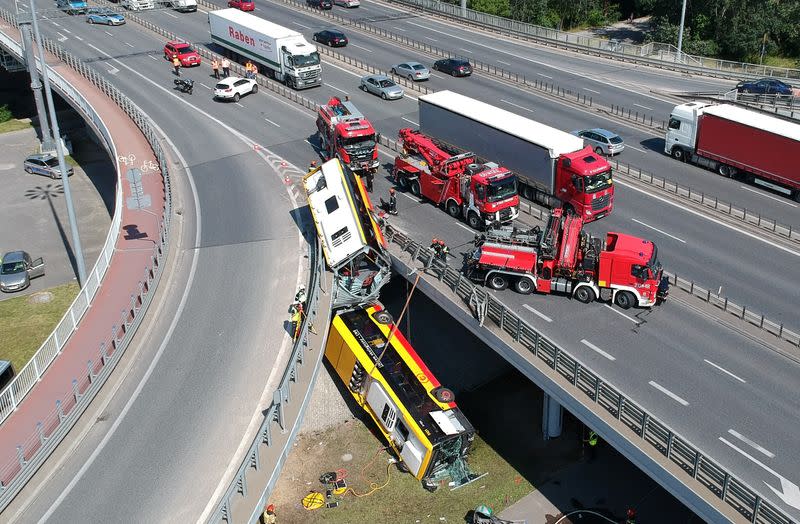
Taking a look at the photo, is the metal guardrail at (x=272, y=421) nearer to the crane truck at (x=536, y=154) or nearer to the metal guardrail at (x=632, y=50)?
the crane truck at (x=536, y=154)

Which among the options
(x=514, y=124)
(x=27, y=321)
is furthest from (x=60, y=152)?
(x=514, y=124)

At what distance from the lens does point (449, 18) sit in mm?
78438

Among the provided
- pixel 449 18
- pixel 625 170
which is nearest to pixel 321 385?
pixel 625 170

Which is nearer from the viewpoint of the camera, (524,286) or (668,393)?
(668,393)

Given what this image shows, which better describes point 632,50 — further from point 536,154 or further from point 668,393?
point 668,393

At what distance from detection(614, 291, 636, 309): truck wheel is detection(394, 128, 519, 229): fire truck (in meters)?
7.29

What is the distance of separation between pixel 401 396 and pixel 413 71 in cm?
3622

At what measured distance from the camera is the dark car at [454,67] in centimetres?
5938

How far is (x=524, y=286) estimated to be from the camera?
29.8 m

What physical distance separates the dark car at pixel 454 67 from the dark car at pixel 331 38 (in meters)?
10.3

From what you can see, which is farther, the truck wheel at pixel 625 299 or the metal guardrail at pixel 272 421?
the truck wheel at pixel 625 299

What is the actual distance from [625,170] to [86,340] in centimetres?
2828

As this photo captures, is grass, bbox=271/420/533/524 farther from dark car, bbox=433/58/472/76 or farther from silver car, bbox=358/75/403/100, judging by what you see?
dark car, bbox=433/58/472/76

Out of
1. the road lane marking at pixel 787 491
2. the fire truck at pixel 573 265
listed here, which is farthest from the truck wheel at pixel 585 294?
the road lane marking at pixel 787 491
